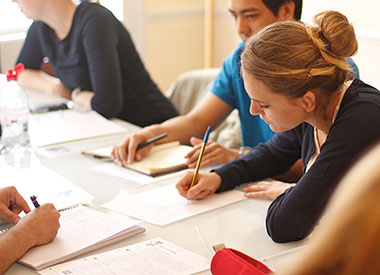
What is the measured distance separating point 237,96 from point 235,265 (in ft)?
3.61

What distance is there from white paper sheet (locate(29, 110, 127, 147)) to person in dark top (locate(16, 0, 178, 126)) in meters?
0.12

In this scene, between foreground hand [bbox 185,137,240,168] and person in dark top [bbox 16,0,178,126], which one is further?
person in dark top [bbox 16,0,178,126]

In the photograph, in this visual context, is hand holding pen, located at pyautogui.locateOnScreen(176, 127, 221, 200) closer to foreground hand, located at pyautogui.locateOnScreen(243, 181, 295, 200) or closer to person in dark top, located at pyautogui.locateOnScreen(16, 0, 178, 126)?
foreground hand, located at pyautogui.locateOnScreen(243, 181, 295, 200)

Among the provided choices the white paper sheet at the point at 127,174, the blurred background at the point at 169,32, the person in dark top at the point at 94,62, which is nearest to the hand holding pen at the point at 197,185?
the white paper sheet at the point at 127,174

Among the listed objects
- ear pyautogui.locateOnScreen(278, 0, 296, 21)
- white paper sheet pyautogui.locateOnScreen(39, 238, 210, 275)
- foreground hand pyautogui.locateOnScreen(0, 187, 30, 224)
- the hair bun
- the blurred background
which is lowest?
the blurred background

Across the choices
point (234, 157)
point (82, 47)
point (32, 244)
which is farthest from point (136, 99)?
point (32, 244)

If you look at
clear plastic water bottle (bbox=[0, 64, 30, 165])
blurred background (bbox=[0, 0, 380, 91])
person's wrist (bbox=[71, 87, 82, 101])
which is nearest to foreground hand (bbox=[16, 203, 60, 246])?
clear plastic water bottle (bbox=[0, 64, 30, 165])

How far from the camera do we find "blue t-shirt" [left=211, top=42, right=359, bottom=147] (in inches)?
77.0

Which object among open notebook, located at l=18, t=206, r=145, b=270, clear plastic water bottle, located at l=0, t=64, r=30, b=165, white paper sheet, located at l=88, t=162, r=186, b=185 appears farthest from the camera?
clear plastic water bottle, located at l=0, t=64, r=30, b=165

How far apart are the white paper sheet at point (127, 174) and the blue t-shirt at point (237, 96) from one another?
0.48 meters

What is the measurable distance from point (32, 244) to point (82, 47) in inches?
55.1

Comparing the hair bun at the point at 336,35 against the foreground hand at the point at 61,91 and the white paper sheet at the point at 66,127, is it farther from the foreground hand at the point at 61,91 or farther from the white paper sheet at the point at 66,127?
the foreground hand at the point at 61,91

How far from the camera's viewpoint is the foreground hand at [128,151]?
1.68m

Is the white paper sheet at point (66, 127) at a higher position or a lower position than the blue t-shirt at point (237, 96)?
lower
